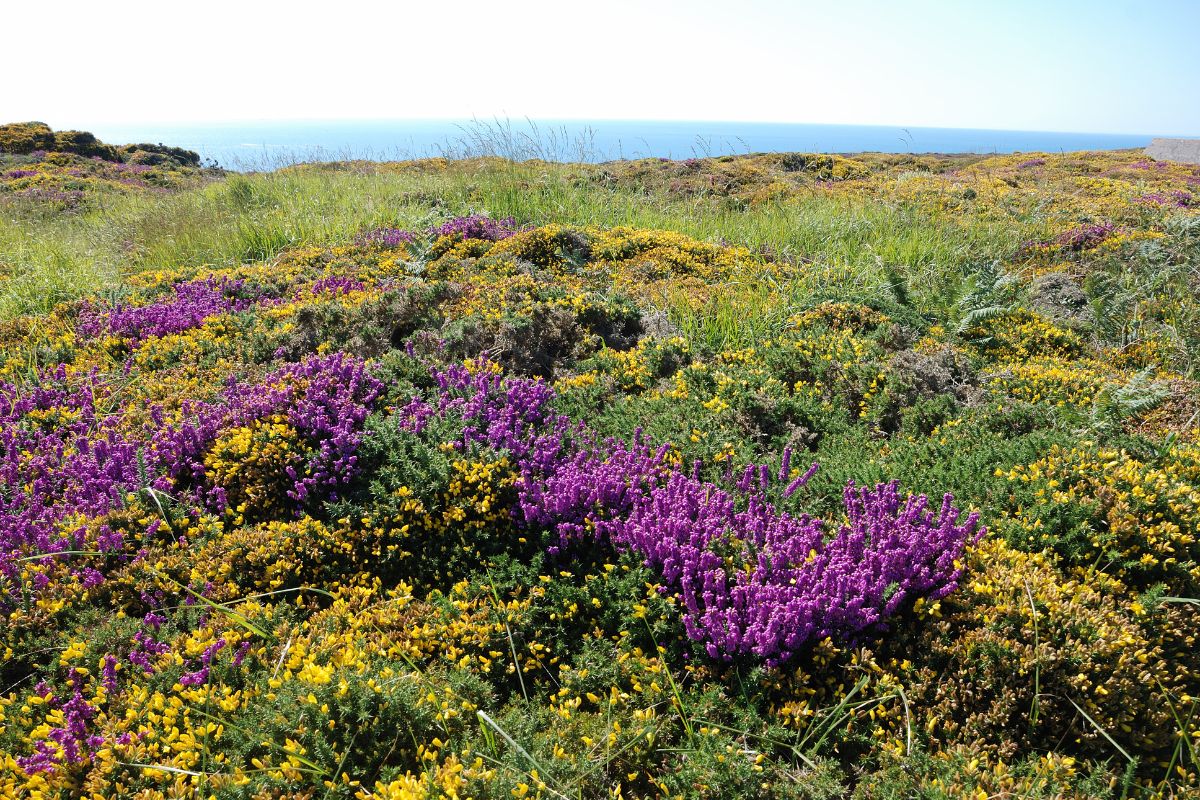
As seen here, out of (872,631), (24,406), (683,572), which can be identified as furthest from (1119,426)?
(24,406)

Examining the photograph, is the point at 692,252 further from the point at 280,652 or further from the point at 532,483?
the point at 280,652

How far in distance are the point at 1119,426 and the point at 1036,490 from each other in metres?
1.44

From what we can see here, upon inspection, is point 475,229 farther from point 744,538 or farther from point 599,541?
point 744,538

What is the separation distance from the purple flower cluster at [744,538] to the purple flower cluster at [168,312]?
3.82 metres

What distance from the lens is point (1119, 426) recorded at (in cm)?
414

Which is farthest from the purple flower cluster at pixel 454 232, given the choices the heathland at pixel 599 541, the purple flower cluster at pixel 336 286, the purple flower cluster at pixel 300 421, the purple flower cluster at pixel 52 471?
the purple flower cluster at pixel 300 421

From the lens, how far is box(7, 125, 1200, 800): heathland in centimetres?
236

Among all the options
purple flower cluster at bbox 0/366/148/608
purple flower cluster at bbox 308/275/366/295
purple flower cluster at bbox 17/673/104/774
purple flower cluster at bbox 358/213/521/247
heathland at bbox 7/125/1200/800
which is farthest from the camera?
purple flower cluster at bbox 358/213/521/247

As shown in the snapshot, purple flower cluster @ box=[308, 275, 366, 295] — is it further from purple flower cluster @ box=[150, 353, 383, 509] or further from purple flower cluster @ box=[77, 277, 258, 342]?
purple flower cluster @ box=[150, 353, 383, 509]

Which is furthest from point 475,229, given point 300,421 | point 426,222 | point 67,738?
point 67,738

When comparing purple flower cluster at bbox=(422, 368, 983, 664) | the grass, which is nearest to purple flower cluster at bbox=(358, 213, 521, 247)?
the grass

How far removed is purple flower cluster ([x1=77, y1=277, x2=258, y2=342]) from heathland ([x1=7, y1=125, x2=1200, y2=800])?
4cm

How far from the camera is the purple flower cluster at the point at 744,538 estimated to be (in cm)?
271

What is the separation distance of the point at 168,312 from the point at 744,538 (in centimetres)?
596
